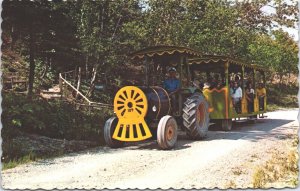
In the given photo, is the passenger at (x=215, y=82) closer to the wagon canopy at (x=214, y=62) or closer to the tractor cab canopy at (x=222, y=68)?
the tractor cab canopy at (x=222, y=68)

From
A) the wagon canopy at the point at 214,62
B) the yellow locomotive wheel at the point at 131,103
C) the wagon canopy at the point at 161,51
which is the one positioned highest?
the wagon canopy at the point at 214,62

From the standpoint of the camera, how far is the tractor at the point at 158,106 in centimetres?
991

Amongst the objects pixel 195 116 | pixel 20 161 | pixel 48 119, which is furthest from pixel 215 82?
pixel 20 161

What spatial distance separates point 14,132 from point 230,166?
4609 millimetres

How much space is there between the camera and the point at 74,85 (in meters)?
18.3

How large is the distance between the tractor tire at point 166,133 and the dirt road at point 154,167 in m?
0.19

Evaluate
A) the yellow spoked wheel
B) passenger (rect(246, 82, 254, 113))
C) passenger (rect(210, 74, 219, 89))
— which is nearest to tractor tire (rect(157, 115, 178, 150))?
the yellow spoked wheel

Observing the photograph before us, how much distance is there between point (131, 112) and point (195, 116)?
1806 millimetres

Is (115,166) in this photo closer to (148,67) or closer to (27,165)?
(27,165)

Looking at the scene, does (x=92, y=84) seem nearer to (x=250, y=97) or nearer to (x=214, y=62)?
(x=214, y=62)

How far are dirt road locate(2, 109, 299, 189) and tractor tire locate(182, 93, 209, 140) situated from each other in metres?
0.24

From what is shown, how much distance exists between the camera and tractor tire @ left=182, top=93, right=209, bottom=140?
1089cm

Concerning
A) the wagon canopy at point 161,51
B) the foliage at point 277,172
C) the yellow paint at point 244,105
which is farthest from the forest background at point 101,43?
the wagon canopy at point 161,51

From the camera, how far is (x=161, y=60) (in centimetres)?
1137
